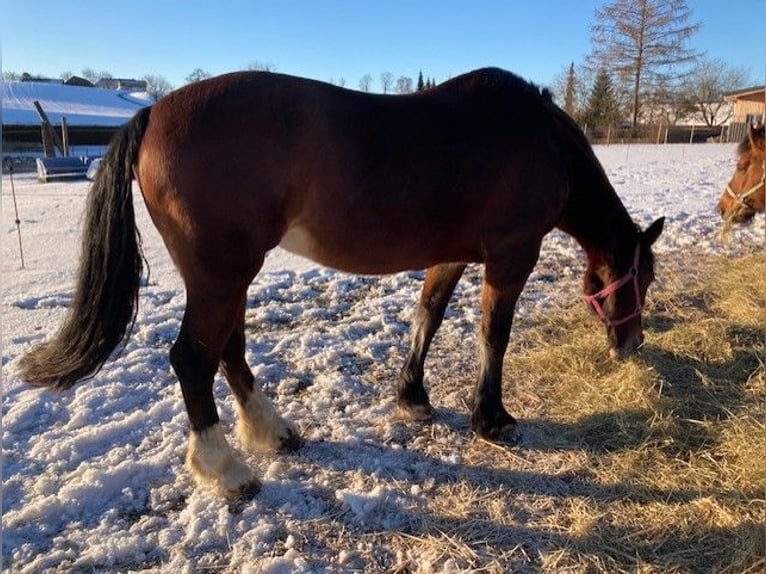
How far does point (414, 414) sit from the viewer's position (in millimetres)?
3000

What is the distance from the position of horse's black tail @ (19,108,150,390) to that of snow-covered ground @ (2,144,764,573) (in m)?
0.51

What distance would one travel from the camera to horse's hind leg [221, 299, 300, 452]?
2.68 metres

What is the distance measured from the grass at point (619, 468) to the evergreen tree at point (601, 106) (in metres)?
35.8

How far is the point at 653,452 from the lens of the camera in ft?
8.59

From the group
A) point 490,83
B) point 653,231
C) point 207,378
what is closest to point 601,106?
point 653,231

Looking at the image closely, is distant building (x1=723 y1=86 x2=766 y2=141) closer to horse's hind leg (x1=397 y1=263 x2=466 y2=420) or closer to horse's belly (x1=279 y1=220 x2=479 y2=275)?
horse's hind leg (x1=397 y1=263 x2=466 y2=420)

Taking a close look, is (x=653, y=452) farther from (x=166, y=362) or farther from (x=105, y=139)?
(x=105, y=139)

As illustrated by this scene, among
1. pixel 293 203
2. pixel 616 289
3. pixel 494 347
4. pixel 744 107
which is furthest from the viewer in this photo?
pixel 744 107

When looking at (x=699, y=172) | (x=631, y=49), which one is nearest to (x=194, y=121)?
(x=699, y=172)

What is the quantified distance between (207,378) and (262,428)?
53cm

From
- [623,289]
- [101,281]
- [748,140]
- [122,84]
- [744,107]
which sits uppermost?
[122,84]

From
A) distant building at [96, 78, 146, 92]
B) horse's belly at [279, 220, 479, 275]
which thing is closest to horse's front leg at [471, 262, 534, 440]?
horse's belly at [279, 220, 479, 275]

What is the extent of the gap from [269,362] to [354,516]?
1529mm

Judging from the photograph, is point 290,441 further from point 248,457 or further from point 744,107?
point 744,107
